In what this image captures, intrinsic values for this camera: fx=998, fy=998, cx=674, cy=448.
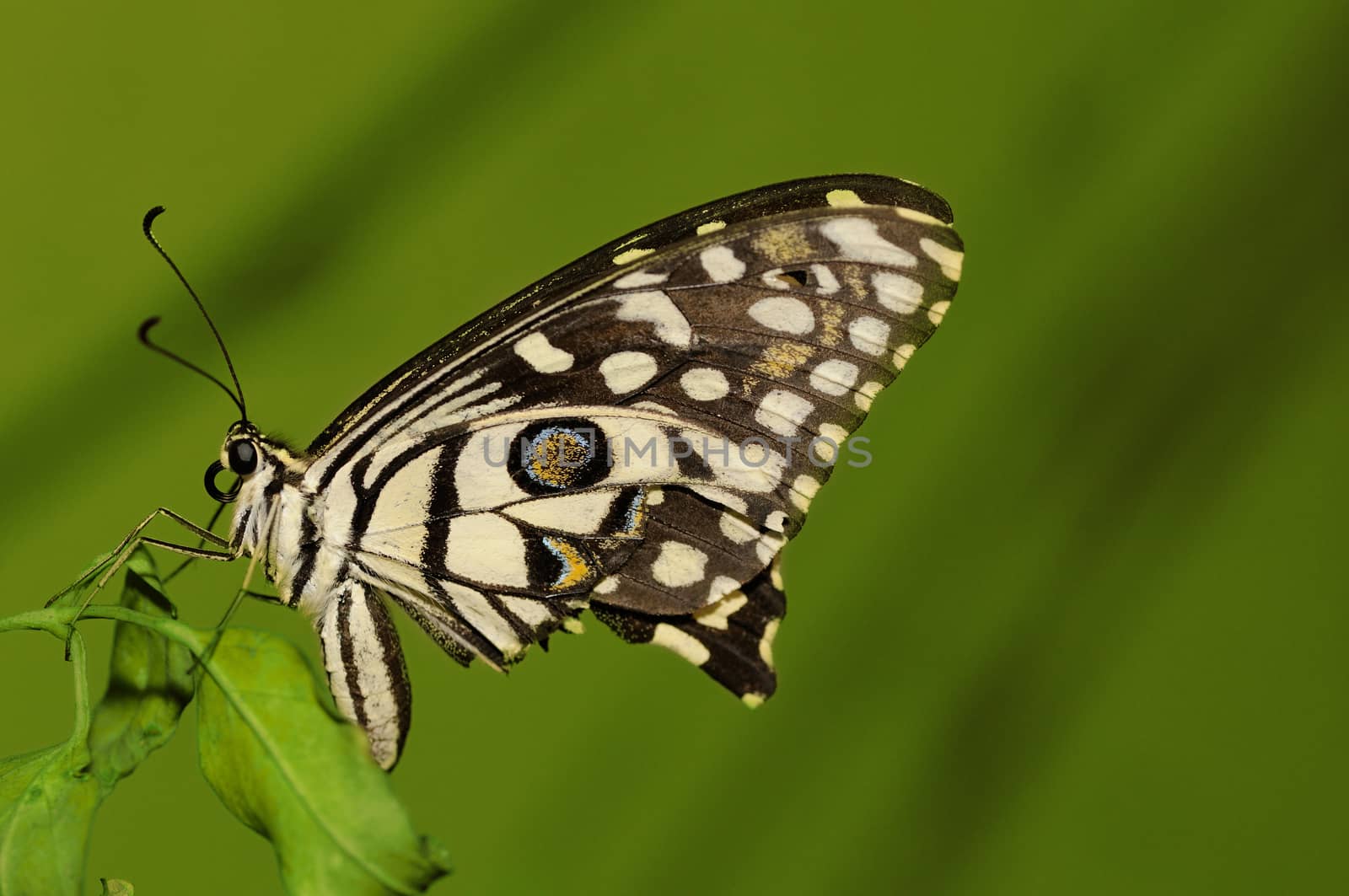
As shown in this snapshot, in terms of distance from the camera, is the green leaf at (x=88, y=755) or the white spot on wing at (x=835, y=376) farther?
the white spot on wing at (x=835, y=376)

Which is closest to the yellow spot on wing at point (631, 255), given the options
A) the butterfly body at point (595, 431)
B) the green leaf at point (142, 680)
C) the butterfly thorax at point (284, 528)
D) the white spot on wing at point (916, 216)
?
the butterfly body at point (595, 431)

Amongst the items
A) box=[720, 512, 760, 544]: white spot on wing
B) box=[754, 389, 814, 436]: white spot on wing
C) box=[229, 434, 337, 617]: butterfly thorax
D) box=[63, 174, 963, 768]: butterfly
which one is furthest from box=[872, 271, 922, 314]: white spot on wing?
box=[229, 434, 337, 617]: butterfly thorax

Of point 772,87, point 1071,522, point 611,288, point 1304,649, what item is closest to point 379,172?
point 772,87

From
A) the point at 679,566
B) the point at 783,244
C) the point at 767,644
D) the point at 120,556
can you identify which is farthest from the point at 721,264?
the point at 120,556

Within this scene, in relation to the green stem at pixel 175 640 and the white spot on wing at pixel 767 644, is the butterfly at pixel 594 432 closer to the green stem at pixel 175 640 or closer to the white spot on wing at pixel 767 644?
the white spot on wing at pixel 767 644

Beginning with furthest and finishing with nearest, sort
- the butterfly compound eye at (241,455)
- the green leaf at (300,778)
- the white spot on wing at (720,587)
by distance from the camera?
the white spot on wing at (720,587), the butterfly compound eye at (241,455), the green leaf at (300,778)

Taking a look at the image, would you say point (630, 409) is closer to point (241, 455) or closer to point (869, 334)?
point (869, 334)

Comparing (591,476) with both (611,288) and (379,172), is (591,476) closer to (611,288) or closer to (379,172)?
(611,288)
